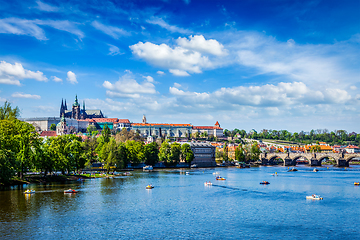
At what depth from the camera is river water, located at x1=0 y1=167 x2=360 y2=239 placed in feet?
103

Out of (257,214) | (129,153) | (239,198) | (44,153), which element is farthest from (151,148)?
(257,214)

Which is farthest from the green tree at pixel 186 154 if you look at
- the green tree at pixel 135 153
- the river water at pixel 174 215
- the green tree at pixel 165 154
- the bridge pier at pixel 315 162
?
the river water at pixel 174 215

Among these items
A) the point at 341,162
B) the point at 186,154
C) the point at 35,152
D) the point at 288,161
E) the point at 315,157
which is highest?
the point at 35,152

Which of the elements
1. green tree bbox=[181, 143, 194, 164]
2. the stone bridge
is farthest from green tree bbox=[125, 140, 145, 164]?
the stone bridge

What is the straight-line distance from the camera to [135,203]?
46.9 m

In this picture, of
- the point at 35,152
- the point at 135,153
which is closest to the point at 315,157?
the point at 135,153

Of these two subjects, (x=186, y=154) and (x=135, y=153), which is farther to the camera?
(x=186, y=154)

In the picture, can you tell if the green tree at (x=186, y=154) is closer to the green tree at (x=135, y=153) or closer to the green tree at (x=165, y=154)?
the green tree at (x=165, y=154)

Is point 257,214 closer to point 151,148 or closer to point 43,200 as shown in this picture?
point 43,200

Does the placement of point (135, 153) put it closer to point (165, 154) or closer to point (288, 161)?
point (165, 154)

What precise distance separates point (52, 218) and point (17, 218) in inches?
131

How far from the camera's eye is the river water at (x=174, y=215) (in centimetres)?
3139

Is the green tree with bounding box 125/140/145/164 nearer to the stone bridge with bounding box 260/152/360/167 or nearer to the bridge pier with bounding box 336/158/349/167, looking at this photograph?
the stone bridge with bounding box 260/152/360/167

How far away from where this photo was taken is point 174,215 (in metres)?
39.3
